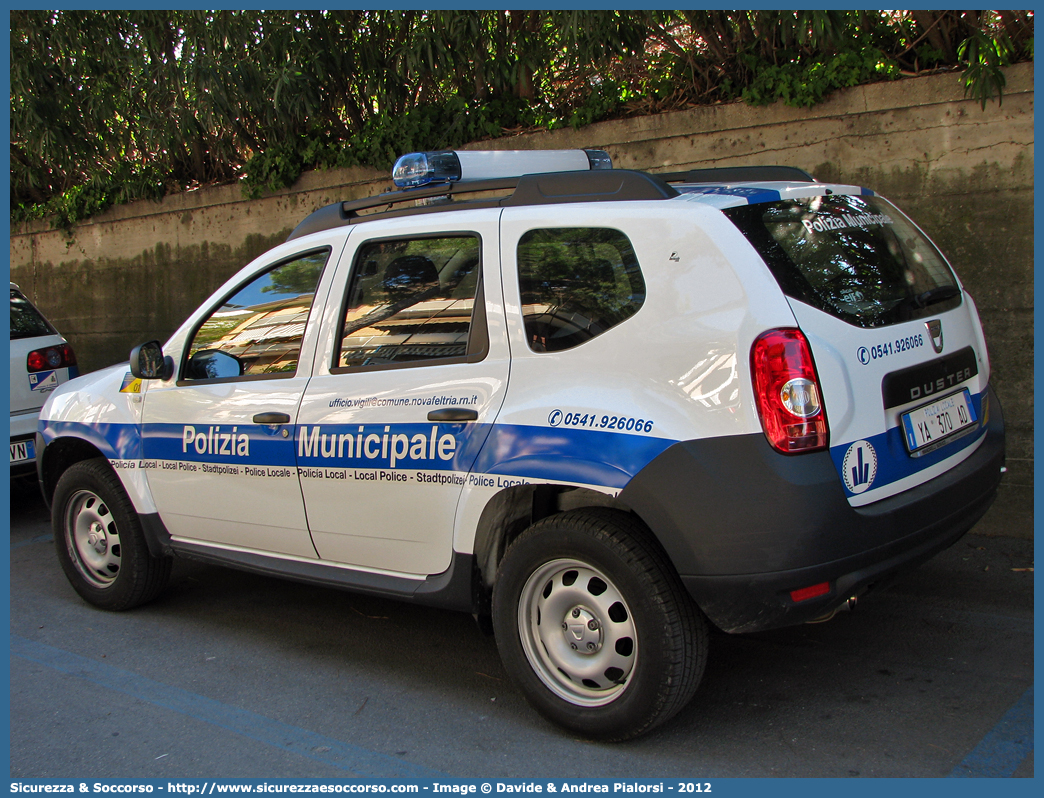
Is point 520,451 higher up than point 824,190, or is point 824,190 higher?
point 824,190

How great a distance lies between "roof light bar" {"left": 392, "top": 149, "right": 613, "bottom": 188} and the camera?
401cm

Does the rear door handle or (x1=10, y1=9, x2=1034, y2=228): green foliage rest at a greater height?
(x1=10, y1=9, x2=1034, y2=228): green foliage

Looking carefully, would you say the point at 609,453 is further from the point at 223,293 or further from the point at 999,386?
the point at 999,386

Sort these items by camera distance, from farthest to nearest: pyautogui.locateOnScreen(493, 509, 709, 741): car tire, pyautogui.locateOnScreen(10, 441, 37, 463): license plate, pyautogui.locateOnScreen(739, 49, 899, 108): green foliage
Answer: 1. pyautogui.locateOnScreen(10, 441, 37, 463): license plate
2. pyautogui.locateOnScreen(739, 49, 899, 108): green foliage
3. pyautogui.locateOnScreen(493, 509, 709, 741): car tire

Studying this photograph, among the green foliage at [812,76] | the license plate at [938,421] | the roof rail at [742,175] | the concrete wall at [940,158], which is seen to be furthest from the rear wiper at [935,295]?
the green foliage at [812,76]

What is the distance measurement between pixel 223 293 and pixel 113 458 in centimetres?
110

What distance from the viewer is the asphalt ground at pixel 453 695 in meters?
3.12

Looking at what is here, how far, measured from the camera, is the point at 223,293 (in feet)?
14.3

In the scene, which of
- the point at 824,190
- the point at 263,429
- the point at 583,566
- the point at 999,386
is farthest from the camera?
the point at 999,386

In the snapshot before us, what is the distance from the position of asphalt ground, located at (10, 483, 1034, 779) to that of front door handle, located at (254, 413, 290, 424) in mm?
1098

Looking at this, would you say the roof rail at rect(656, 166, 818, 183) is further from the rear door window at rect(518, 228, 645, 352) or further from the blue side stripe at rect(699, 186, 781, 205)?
the rear door window at rect(518, 228, 645, 352)

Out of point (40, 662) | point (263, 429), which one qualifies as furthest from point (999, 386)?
point (40, 662)

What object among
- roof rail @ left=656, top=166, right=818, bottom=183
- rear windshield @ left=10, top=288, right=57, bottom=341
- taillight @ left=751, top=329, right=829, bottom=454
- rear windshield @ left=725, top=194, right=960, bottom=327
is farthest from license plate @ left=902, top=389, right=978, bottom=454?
rear windshield @ left=10, top=288, right=57, bottom=341

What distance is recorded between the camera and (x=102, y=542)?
4.86 m
